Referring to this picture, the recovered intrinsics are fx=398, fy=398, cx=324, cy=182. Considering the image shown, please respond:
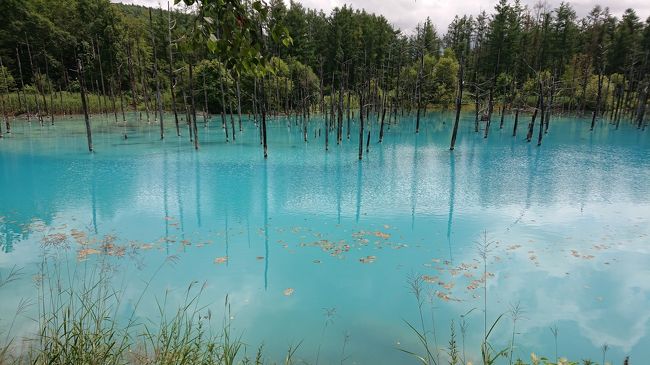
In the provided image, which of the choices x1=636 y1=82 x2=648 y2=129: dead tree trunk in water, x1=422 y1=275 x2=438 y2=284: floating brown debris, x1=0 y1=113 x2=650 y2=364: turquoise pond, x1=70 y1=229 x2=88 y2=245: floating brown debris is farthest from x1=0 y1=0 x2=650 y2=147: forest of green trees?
A: x1=422 y1=275 x2=438 y2=284: floating brown debris

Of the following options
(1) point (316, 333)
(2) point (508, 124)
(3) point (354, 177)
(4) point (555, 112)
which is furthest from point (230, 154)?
(4) point (555, 112)

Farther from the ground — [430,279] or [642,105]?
[642,105]

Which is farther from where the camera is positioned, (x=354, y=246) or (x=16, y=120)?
(x=16, y=120)

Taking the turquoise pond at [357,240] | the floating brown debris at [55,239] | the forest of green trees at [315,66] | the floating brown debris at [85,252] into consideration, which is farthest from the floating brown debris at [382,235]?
the forest of green trees at [315,66]

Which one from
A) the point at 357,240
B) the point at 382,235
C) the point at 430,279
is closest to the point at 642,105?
the point at 382,235

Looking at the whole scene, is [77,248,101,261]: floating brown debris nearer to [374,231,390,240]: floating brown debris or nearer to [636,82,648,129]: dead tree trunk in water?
[374,231,390,240]: floating brown debris

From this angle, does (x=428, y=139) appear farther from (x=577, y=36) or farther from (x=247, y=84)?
(x=577, y=36)

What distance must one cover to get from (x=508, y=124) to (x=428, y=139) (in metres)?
17.5

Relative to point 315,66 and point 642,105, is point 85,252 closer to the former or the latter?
point 642,105

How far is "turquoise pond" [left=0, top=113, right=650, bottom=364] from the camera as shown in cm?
768

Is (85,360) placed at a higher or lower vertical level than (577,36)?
lower

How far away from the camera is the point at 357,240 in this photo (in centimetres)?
1196

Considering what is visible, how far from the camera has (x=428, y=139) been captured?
36.0 m

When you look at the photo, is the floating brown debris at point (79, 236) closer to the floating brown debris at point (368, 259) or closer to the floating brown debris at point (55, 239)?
the floating brown debris at point (55, 239)
